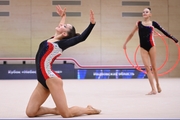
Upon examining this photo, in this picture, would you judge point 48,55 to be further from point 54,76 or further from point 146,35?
point 146,35

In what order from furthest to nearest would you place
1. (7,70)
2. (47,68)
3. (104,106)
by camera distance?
(7,70), (104,106), (47,68)

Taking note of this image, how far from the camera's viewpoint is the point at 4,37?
14.5 meters

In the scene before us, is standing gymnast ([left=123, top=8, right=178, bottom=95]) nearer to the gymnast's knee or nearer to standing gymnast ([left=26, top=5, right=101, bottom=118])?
standing gymnast ([left=26, top=5, right=101, bottom=118])

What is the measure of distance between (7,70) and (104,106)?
29.1ft

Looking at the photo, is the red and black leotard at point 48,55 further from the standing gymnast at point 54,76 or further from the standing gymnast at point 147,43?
the standing gymnast at point 147,43

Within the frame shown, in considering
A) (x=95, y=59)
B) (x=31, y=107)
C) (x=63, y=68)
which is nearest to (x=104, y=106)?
(x=31, y=107)

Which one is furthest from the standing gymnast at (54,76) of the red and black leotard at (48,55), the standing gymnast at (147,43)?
the standing gymnast at (147,43)

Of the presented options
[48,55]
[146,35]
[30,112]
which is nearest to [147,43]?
[146,35]

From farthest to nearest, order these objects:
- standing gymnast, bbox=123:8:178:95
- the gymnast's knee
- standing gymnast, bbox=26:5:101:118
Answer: standing gymnast, bbox=123:8:178:95 < the gymnast's knee < standing gymnast, bbox=26:5:101:118

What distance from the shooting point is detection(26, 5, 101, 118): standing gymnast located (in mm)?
3754

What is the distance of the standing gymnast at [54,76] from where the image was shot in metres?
3.75

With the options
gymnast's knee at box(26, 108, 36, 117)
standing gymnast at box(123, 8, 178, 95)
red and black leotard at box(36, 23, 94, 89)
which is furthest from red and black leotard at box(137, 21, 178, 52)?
gymnast's knee at box(26, 108, 36, 117)

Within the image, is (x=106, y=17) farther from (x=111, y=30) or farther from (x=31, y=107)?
(x=31, y=107)

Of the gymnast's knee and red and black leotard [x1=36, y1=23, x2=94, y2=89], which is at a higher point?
red and black leotard [x1=36, y1=23, x2=94, y2=89]
